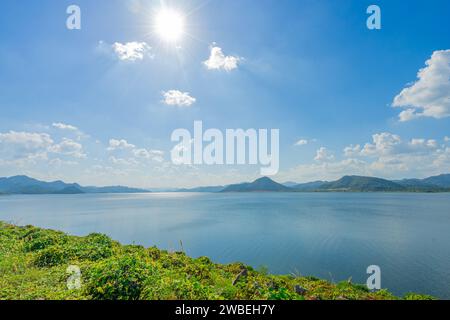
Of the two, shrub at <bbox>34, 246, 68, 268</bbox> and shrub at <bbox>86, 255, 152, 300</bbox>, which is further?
shrub at <bbox>34, 246, 68, 268</bbox>

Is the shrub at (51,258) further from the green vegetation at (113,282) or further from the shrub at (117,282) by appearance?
the shrub at (117,282)

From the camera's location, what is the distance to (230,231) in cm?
3919

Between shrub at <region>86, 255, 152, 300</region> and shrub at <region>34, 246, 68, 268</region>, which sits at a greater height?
shrub at <region>86, 255, 152, 300</region>

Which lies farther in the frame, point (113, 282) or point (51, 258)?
point (51, 258)

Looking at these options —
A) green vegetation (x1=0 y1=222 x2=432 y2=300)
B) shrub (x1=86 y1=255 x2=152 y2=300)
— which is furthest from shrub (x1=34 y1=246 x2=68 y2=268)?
shrub (x1=86 y1=255 x2=152 y2=300)

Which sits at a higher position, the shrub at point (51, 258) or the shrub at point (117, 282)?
the shrub at point (117, 282)

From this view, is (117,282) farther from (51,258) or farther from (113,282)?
(51,258)

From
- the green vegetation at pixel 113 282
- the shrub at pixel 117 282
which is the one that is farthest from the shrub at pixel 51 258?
the shrub at pixel 117 282

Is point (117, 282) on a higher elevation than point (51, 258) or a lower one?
higher

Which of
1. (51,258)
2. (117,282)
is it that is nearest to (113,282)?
(117,282)

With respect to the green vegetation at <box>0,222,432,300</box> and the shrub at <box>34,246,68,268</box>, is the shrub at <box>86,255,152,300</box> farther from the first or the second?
the shrub at <box>34,246,68,268</box>

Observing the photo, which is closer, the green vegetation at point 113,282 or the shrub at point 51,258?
the green vegetation at point 113,282
